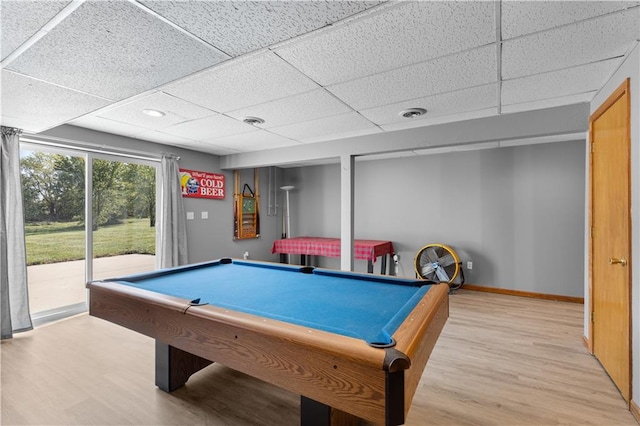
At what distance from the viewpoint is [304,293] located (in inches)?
76.1

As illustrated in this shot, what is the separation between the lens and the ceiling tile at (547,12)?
137cm

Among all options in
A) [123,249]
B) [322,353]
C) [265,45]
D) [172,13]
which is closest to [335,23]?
[265,45]

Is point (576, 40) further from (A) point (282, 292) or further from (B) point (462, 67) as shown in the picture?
(A) point (282, 292)

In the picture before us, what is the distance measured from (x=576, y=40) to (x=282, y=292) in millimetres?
2194

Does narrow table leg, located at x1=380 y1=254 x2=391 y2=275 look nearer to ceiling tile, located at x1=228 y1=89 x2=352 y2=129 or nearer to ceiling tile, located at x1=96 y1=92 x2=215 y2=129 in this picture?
ceiling tile, located at x1=228 y1=89 x2=352 y2=129

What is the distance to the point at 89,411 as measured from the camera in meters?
1.87

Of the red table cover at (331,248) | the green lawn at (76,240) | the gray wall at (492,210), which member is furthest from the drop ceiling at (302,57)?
the red table cover at (331,248)

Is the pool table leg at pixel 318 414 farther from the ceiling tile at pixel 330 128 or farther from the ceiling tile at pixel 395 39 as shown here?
the ceiling tile at pixel 330 128

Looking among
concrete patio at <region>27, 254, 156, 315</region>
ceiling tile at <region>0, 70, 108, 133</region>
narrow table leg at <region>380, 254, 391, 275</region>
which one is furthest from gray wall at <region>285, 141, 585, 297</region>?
ceiling tile at <region>0, 70, 108, 133</region>

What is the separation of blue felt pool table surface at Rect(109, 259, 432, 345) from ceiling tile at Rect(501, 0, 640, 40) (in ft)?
4.83

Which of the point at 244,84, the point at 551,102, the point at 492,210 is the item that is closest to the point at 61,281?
the point at 244,84

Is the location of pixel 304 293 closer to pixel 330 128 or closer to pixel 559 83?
pixel 330 128

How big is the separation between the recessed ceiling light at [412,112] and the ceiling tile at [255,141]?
5.13 feet

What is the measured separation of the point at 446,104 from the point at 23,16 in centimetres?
273
